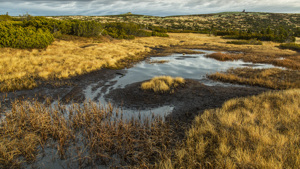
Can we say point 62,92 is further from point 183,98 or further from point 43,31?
point 43,31

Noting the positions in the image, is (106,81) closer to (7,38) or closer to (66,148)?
(66,148)

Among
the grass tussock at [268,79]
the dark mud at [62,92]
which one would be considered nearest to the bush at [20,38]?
the dark mud at [62,92]

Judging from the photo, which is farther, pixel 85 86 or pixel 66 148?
pixel 85 86

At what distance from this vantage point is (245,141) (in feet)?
15.2

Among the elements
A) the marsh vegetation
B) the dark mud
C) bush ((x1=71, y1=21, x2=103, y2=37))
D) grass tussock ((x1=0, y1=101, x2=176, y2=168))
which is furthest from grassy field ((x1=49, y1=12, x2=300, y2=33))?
grass tussock ((x1=0, y1=101, x2=176, y2=168))

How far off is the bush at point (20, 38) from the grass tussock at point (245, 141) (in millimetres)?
20949

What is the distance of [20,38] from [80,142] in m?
19.3

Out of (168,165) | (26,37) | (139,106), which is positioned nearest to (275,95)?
(139,106)

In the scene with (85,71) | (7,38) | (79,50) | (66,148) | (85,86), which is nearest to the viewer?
(66,148)

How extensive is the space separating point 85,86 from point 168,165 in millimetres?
8832

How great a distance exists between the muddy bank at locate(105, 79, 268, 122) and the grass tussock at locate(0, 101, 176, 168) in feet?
7.29

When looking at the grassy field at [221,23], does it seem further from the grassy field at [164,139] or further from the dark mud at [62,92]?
the grassy field at [164,139]

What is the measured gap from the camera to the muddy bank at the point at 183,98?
8133mm

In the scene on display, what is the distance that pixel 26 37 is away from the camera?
1877 centimetres
